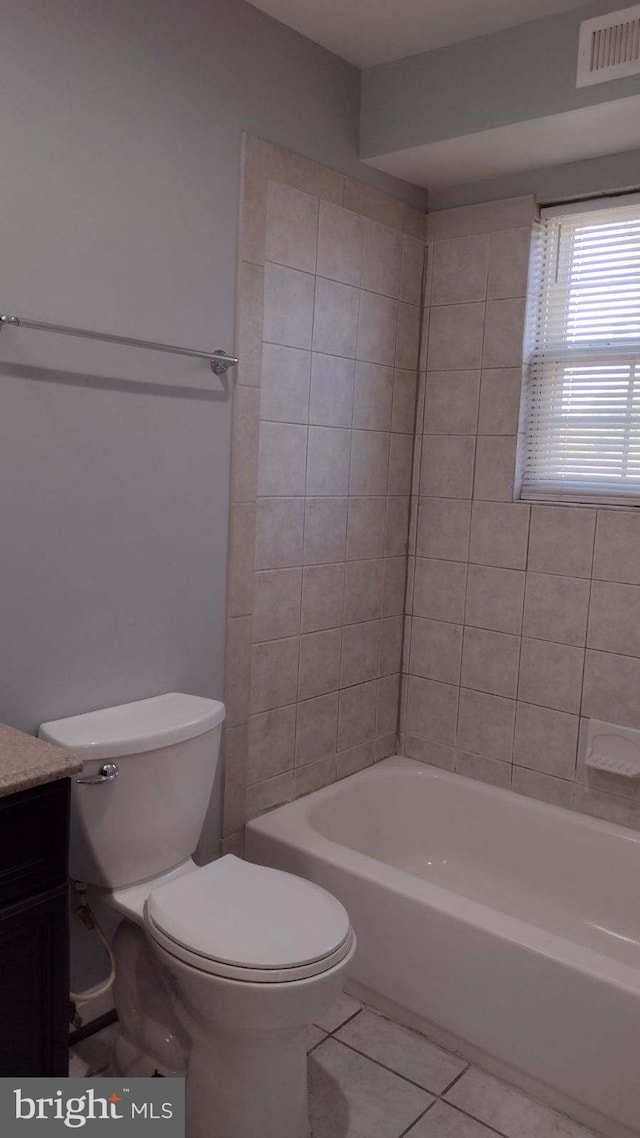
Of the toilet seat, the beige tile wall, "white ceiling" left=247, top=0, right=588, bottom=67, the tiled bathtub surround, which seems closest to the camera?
the toilet seat

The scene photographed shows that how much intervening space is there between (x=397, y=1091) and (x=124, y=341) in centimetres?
179

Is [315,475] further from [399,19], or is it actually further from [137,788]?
[399,19]

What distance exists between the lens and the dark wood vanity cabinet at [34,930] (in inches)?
54.4

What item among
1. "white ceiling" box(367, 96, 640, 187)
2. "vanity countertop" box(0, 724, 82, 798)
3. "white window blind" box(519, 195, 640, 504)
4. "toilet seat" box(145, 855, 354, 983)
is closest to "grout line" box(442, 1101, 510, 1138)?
Result: "toilet seat" box(145, 855, 354, 983)

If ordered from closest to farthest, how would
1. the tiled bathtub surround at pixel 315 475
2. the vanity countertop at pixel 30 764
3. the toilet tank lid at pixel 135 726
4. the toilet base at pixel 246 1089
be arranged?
the vanity countertop at pixel 30 764 < the toilet base at pixel 246 1089 < the toilet tank lid at pixel 135 726 < the tiled bathtub surround at pixel 315 475

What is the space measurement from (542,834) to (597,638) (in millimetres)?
615

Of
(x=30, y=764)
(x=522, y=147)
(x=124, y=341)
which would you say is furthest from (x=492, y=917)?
(x=522, y=147)

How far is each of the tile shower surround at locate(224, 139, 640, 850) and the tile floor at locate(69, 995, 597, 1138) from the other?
2.02ft

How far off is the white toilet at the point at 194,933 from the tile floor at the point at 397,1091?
16 cm

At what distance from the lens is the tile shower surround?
93.0 inches

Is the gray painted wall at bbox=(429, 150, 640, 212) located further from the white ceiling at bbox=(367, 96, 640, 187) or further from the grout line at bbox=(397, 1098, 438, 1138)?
the grout line at bbox=(397, 1098, 438, 1138)

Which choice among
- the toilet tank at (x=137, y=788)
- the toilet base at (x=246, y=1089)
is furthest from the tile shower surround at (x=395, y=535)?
the toilet base at (x=246, y=1089)

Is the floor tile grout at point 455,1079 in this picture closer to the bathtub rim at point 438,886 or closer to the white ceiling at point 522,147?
the bathtub rim at point 438,886

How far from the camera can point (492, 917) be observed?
204 centimetres
